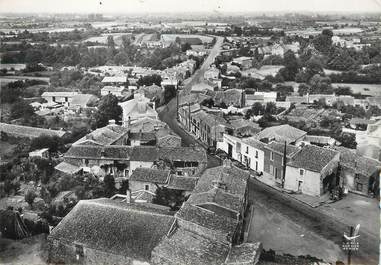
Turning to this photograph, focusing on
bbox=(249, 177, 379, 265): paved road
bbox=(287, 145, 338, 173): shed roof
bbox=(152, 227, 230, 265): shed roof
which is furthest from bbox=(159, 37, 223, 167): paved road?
bbox=(152, 227, 230, 265): shed roof

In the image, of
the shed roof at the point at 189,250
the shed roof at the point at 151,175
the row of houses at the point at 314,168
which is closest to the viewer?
the shed roof at the point at 189,250

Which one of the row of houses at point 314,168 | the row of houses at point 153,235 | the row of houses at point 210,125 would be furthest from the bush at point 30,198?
the row of houses at point 210,125

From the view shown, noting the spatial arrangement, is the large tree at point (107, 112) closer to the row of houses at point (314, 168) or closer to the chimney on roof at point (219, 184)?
the row of houses at point (314, 168)

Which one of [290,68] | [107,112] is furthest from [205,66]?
[107,112]

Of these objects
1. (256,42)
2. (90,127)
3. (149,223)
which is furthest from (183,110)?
(256,42)

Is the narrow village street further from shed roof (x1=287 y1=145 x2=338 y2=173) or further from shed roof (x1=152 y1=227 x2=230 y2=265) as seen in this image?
shed roof (x1=152 y1=227 x2=230 y2=265)

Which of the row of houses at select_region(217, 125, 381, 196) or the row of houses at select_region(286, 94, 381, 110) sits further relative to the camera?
the row of houses at select_region(286, 94, 381, 110)

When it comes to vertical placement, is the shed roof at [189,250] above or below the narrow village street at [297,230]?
above
